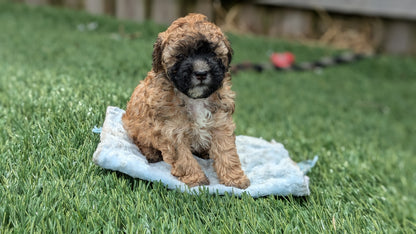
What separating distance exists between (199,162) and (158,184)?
1.38 ft

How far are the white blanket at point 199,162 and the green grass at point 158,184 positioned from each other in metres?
0.07

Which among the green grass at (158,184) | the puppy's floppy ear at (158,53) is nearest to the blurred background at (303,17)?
the green grass at (158,184)

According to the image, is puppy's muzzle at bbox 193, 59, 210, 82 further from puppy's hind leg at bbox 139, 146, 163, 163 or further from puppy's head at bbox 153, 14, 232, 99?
puppy's hind leg at bbox 139, 146, 163, 163

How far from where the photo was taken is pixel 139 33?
8570mm

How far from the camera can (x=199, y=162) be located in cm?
309

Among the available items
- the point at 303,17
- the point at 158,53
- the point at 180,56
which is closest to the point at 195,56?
the point at 180,56

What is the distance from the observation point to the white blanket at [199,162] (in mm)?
2744

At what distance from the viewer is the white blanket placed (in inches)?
108

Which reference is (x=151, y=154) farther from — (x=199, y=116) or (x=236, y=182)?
(x=236, y=182)

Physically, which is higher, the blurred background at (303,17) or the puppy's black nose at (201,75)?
the puppy's black nose at (201,75)

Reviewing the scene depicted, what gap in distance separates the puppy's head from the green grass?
0.70 m

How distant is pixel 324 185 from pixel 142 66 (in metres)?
3.18

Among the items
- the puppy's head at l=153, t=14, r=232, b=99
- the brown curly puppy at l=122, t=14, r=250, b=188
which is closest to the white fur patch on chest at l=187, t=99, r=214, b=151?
the brown curly puppy at l=122, t=14, r=250, b=188

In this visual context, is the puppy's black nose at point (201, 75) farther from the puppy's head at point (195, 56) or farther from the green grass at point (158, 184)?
the green grass at point (158, 184)
